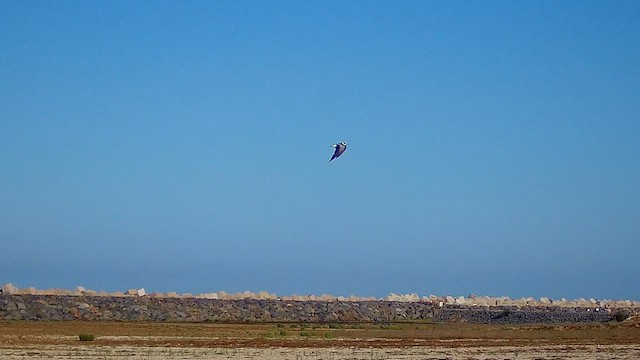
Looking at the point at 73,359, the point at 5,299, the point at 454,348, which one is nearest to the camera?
the point at 73,359

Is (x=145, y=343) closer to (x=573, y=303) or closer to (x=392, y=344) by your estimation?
(x=392, y=344)

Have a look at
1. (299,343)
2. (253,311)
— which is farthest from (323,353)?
(253,311)

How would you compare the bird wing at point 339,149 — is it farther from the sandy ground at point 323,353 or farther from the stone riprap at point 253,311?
the stone riprap at point 253,311

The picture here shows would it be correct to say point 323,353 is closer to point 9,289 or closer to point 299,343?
point 299,343

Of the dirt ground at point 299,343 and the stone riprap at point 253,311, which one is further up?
the stone riprap at point 253,311

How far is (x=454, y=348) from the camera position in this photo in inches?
1716

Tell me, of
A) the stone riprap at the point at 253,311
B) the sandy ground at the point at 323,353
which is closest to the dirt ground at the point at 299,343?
the sandy ground at the point at 323,353

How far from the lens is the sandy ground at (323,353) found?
37156mm

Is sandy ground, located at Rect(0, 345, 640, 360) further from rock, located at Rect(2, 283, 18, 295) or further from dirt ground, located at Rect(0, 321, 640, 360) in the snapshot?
rock, located at Rect(2, 283, 18, 295)

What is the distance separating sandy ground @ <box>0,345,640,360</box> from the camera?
3716 cm

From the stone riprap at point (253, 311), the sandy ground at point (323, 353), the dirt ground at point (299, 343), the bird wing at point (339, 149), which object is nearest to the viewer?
the sandy ground at point (323, 353)

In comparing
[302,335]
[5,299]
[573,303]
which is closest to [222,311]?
[5,299]

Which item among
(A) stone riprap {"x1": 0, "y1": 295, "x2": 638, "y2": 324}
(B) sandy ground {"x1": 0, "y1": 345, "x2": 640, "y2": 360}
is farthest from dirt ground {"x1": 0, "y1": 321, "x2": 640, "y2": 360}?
(A) stone riprap {"x1": 0, "y1": 295, "x2": 638, "y2": 324}

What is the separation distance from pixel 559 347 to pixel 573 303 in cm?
6470
